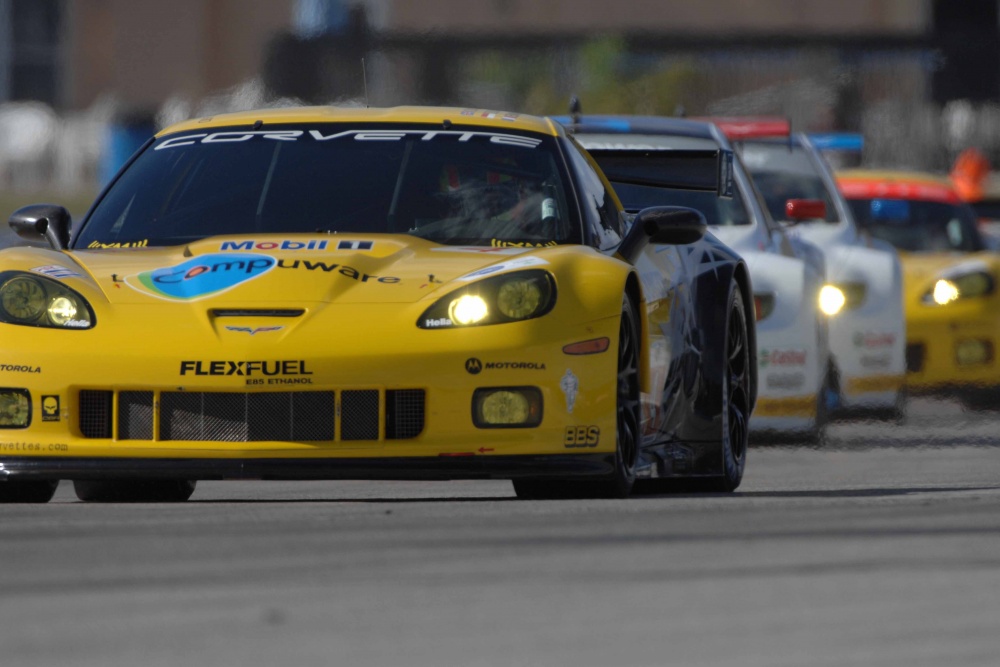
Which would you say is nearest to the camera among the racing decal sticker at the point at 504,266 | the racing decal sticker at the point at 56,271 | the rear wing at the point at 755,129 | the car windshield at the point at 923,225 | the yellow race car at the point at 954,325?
the racing decal sticker at the point at 504,266

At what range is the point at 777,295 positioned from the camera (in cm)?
1074

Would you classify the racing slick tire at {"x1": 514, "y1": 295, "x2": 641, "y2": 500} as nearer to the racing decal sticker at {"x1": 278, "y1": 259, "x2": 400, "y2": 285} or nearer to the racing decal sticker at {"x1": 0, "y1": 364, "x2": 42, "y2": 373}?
the racing decal sticker at {"x1": 278, "y1": 259, "x2": 400, "y2": 285}

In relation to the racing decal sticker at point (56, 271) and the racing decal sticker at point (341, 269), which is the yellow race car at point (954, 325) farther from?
the racing decal sticker at point (56, 271)

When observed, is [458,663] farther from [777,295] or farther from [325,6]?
[325,6]

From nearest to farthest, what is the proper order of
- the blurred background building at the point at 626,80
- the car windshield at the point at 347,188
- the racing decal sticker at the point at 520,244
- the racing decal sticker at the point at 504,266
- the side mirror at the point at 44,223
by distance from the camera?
the racing decal sticker at the point at 504,266
the racing decal sticker at the point at 520,244
the car windshield at the point at 347,188
the side mirror at the point at 44,223
the blurred background building at the point at 626,80

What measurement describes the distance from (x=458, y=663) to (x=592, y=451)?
2.75 m

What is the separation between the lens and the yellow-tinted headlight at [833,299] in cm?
1212

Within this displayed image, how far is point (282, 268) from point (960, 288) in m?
7.38

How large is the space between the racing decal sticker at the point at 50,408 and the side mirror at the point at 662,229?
1.76 m

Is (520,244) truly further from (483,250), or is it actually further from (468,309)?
(468,309)

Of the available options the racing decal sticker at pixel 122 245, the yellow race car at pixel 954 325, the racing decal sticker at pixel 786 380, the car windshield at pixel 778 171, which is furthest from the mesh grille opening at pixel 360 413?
the yellow race car at pixel 954 325

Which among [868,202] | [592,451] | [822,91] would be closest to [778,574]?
[592,451]

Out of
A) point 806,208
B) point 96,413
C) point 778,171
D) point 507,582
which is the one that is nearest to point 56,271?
point 96,413

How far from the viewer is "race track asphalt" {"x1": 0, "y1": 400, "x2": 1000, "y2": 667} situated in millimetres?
3807
